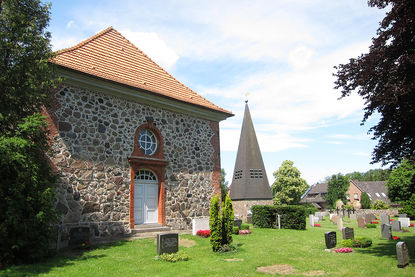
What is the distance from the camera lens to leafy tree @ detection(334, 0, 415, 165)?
7625 mm

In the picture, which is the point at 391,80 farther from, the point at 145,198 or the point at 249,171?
the point at 249,171

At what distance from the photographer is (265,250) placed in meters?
10.9

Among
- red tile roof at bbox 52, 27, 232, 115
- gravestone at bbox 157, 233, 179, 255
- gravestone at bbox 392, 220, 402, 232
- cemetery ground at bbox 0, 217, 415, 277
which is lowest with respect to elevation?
gravestone at bbox 392, 220, 402, 232

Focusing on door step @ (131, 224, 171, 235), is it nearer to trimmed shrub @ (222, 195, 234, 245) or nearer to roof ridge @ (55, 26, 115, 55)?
trimmed shrub @ (222, 195, 234, 245)

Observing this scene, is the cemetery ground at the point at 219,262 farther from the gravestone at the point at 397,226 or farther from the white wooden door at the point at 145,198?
the gravestone at the point at 397,226

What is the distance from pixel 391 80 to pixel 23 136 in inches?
390

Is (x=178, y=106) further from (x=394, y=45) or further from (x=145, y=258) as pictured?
(x=394, y=45)

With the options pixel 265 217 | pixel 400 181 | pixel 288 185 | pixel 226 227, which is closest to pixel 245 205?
pixel 288 185

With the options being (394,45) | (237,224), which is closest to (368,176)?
(237,224)

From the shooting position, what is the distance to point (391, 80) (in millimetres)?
7883

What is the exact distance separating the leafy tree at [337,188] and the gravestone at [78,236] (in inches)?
2078

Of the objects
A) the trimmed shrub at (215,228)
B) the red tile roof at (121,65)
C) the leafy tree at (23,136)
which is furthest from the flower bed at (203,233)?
the leafy tree at (23,136)

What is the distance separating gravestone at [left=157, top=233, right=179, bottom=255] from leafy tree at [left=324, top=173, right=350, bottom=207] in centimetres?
5205

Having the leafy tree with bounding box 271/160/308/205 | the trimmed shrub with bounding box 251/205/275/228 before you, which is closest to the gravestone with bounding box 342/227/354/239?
the trimmed shrub with bounding box 251/205/275/228
